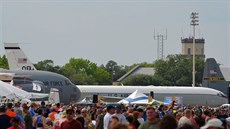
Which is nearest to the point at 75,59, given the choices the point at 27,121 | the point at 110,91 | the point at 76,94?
the point at 110,91

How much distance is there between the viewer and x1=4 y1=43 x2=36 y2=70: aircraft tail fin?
78.7 meters

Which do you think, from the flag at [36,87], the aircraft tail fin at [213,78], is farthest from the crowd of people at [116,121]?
the aircraft tail fin at [213,78]

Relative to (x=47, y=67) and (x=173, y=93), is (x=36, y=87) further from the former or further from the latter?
(x=47, y=67)

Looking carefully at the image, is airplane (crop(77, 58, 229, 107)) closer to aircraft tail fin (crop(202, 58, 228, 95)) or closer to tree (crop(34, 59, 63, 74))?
aircraft tail fin (crop(202, 58, 228, 95))

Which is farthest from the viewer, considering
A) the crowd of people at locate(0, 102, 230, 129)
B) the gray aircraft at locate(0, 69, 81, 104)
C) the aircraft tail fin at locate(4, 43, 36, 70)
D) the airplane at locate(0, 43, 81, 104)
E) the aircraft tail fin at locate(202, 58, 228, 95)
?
the aircraft tail fin at locate(202, 58, 228, 95)

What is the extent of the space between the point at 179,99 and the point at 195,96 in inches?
111

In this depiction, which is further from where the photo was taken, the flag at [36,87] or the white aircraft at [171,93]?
the white aircraft at [171,93]

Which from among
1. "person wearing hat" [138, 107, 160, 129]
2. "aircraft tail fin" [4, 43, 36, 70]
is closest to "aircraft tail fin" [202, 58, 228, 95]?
"aircraft tail fin" [4, 43, 36, 70]

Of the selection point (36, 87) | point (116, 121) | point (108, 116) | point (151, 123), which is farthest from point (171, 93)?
point (116, 121)

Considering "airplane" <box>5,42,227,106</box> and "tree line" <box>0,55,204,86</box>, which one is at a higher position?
"tree line" <box>0,55,204,86</box>

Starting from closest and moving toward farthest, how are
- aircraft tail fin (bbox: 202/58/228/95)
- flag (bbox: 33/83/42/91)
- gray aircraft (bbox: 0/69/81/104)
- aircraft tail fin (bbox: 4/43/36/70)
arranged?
1. flag (bbox: 33/83/42/91)
2. gray aircraft (bbox: 0/69/81/104)
3. aircraft tail fin (bbox: 4/43/36/70)
4. aircraft tail fin (bbox: 202/58/228/95)

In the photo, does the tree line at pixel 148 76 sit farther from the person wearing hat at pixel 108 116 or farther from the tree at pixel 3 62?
the person wearing hat at pixel 108 116

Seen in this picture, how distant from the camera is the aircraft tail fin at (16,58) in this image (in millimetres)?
78688

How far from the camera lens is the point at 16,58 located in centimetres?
7881
